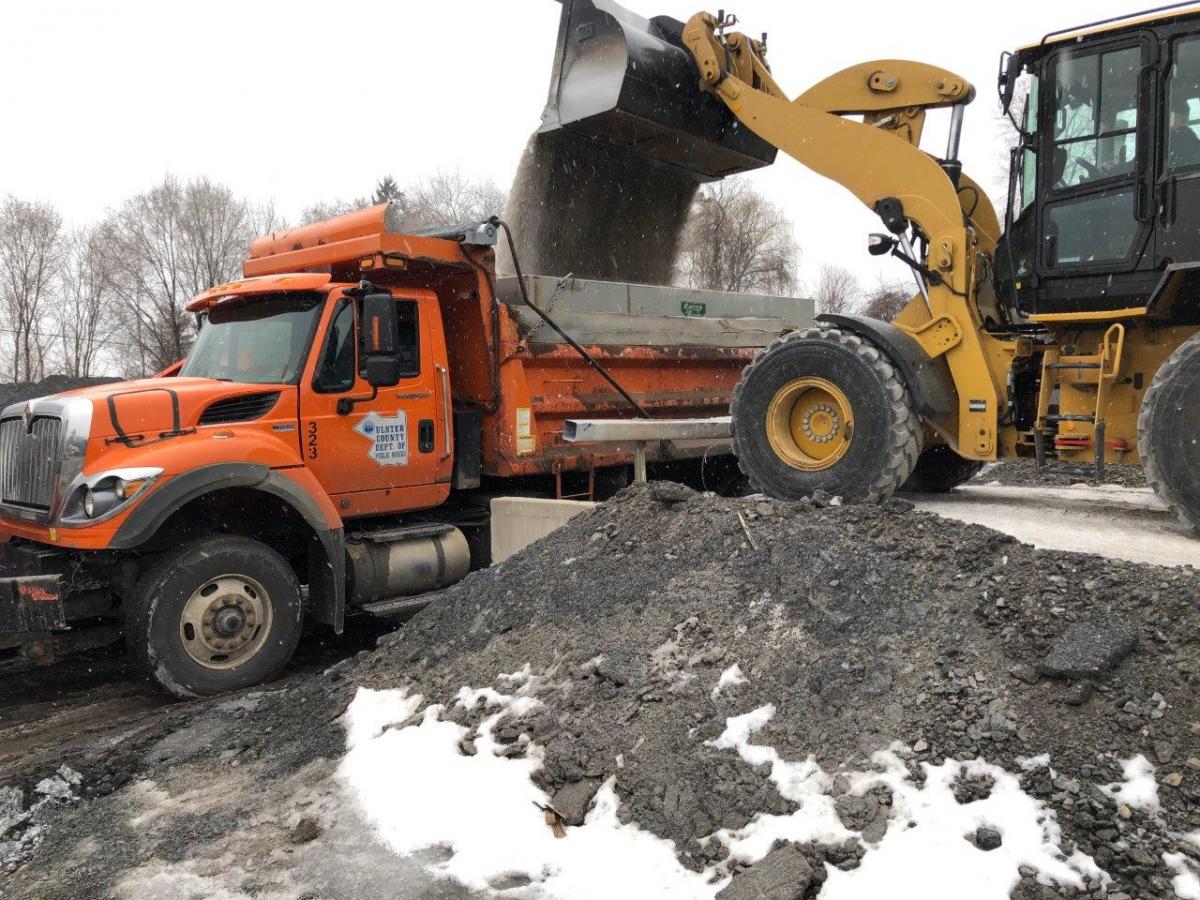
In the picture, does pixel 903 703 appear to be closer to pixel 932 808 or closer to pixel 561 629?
pixel 932 808

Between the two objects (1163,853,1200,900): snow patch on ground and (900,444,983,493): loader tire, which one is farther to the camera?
(900,444,983,493): loader tire

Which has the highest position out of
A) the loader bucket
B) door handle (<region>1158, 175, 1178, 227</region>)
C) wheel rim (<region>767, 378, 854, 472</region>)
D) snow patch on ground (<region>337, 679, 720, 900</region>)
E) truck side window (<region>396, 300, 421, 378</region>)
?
the loader bucket

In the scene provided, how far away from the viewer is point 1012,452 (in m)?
5.93

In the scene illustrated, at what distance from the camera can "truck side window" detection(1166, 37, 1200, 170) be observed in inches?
200

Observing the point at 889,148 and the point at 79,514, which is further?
the point at 889,148

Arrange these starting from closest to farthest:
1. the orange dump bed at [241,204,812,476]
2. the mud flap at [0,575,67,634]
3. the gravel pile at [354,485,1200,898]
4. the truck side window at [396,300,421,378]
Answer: the gravel pile at [354,485,1200,898] → the mud flap at [0,575,67,634] → the truck side window at [396,300,421,378] → the orange dump bed at [241,204,812,476]

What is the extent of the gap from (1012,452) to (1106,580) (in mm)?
2184

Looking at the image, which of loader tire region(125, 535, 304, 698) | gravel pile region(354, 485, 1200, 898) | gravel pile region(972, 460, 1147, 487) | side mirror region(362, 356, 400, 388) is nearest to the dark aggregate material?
gravel pile region(354, 485, 1200, 898)

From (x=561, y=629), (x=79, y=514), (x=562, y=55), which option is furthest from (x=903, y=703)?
(x=562, y=55)

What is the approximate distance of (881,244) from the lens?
6.19 metres

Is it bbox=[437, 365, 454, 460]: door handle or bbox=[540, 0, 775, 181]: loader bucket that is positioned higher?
bbox=[540, 0, 775, 181]: loader bucket

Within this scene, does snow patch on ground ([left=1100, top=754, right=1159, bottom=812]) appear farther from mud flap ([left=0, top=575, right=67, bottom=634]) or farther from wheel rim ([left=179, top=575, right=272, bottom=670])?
mud flap ([left=0, top=575, right=67, bottom=634])

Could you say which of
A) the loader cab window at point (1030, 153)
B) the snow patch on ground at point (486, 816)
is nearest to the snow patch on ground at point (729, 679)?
the snow patch on ground at point (486, 816)

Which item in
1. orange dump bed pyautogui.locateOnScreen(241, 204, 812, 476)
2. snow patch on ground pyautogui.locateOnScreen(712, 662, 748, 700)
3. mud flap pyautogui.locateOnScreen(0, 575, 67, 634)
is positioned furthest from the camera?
orange dump bed pyautogui.locateOnScreen(241, 204, 812, 476)
